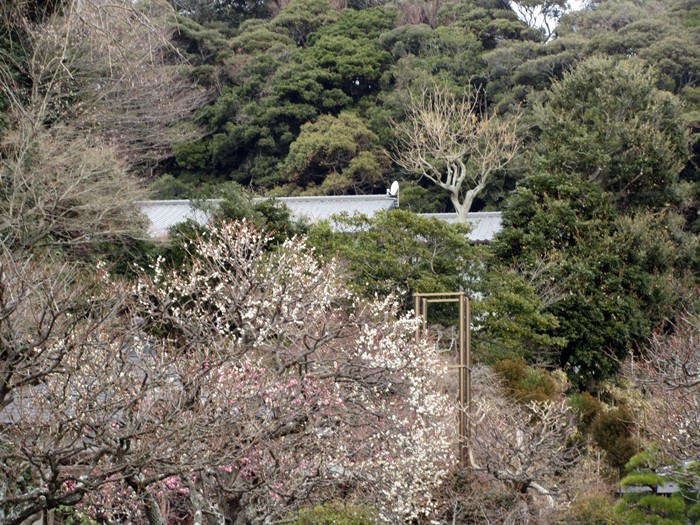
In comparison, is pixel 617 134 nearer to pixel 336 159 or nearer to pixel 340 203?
pixel 340 203

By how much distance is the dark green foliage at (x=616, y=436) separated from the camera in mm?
10047

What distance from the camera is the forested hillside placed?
512 cm

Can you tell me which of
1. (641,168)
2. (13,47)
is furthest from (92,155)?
(641,168)

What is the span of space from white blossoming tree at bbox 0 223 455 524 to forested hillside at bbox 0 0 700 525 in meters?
0.04

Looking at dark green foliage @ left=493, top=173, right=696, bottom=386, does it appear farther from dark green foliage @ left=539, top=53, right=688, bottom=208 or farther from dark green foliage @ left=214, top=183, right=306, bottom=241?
dark green foliage @ left=214, top=183, right=306, bottom=241

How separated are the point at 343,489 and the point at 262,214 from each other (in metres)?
6.39

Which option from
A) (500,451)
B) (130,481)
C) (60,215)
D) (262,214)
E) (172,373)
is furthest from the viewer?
(262,214)

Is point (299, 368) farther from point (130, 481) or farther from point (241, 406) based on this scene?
point (130, 481)

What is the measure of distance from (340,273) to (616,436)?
3.91 metres

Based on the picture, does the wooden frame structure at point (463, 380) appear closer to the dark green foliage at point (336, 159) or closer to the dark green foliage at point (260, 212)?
the dark green foliage at point (260, 212)

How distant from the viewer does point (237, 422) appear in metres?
4.79

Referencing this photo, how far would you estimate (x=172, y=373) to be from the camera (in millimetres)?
5234

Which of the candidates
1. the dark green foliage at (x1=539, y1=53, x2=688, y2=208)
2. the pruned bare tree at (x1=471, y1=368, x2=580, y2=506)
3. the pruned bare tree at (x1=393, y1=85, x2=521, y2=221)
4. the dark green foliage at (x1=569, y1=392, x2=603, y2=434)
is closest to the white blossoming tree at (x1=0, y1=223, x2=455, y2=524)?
the pruned bare tree at (x1=471, y1=368, x2=580, y2=506)

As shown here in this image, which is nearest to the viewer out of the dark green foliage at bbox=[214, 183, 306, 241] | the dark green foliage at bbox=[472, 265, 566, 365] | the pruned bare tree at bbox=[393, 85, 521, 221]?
the dark green foliage at bbox=[472, 265, 566, 365]
